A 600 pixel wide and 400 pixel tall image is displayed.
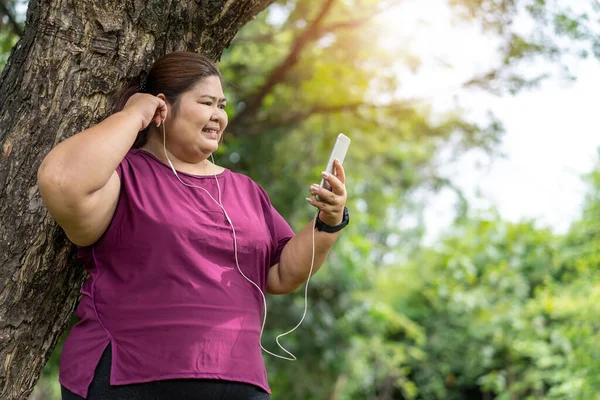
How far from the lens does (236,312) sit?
220 cm

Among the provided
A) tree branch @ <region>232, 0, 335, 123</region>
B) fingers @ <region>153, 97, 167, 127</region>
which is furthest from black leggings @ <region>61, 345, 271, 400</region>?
tree branch @ <region>232, 0, 335, 123</region>

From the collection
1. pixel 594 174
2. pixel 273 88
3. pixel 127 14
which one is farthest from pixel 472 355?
pixel 127 14

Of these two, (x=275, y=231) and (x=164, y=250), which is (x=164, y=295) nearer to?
(x=164, y=250)

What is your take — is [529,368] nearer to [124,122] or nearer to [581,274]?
[581,274]

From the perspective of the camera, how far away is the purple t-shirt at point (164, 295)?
209 centimetres

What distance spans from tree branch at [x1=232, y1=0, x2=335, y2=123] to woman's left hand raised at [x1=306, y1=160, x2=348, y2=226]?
4.57 metres

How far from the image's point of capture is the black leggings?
2074 millimetres

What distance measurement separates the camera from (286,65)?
24.6ft

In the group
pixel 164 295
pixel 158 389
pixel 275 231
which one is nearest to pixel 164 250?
pixel 164 295

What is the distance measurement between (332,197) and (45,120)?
94 cm

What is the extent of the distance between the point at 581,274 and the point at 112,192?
11.0m

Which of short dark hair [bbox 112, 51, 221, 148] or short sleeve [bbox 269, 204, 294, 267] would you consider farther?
short sleeve [bbox 269, 204, 294, 267]

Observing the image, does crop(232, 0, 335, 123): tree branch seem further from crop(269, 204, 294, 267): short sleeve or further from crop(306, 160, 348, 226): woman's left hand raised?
crop(306, 160, 348, 226): woman's left hand raised

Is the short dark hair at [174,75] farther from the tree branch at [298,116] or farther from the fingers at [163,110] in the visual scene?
the tree branch at [298,116]
